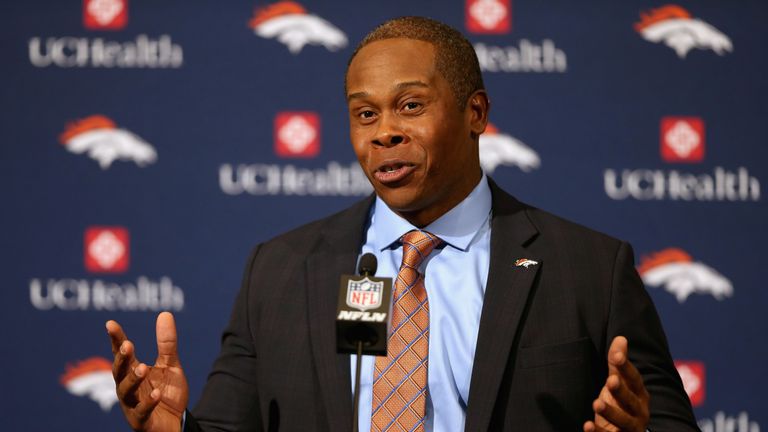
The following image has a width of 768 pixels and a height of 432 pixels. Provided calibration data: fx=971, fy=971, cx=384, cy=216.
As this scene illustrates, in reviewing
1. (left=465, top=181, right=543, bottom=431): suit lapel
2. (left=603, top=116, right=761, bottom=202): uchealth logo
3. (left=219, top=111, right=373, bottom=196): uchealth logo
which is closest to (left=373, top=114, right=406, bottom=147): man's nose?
(left=465, top=181, right=543, bottom=431): suit lapel

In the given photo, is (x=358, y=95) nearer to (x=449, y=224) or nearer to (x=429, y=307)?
(x=449, y=224)

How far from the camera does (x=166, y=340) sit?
1864mm

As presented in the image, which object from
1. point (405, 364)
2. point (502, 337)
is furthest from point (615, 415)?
point (405, 364)

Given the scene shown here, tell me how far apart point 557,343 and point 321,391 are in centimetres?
47

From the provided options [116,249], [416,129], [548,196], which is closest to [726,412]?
[548,196]

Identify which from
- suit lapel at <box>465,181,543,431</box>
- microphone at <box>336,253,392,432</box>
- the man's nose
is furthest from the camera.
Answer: the man's nose

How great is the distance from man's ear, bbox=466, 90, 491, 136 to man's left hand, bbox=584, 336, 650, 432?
70 centimetres

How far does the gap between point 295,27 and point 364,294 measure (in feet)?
6.54

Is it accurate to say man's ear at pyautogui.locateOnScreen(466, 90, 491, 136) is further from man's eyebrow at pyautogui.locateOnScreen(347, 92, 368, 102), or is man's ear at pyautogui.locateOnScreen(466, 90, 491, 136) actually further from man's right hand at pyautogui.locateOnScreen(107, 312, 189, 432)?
man's right hand at pyautogui.locateOnScreen(107, 312, 189, 432)

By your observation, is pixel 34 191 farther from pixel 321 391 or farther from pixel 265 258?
pixel 321 391

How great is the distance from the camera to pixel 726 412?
3.29m

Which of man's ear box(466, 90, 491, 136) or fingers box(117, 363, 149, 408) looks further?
man's ear box(466, 90, 491, 136)

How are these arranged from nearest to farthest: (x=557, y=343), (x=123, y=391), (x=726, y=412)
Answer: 1. (x=123, y=391)
2. (x=557, y=343)
3. (x=726, y=412)

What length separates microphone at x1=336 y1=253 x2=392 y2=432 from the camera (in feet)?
4.99
